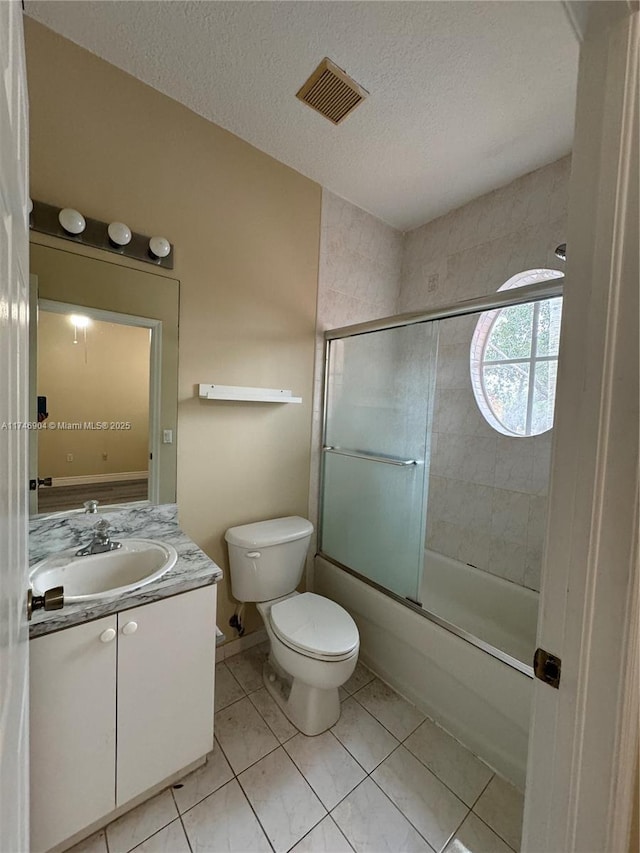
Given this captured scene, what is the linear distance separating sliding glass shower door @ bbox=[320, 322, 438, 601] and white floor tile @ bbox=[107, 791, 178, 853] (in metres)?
1.18

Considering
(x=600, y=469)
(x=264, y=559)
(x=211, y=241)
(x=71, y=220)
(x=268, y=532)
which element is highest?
(x=211, y=241)

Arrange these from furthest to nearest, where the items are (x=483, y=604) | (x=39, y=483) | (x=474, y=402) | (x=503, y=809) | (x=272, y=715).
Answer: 1. (x=474, y=402)
2. (x=483, y=604)
3. (x=272, y=715)
4. (x=39, y=483)
5. (x=503, y=809)

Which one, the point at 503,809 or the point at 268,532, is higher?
the point at 268,532

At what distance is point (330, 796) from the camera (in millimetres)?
1190

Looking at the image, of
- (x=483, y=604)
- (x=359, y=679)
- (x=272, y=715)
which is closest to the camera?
(x=272, y=715)

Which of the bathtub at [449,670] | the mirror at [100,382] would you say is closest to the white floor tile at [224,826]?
the bathtub at [449,670]

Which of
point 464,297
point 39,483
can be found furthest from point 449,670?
point 464,297

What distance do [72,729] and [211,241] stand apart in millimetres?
1912

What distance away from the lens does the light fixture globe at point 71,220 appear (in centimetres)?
125

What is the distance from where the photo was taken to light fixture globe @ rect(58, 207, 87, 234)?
1.25m

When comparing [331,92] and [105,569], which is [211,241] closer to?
[331,92]

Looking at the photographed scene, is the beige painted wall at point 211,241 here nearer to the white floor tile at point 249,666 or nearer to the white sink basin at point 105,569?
the white floor tile at point 249,666

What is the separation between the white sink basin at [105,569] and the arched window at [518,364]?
6.18 ft

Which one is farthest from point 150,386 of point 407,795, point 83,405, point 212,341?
point 407,795
